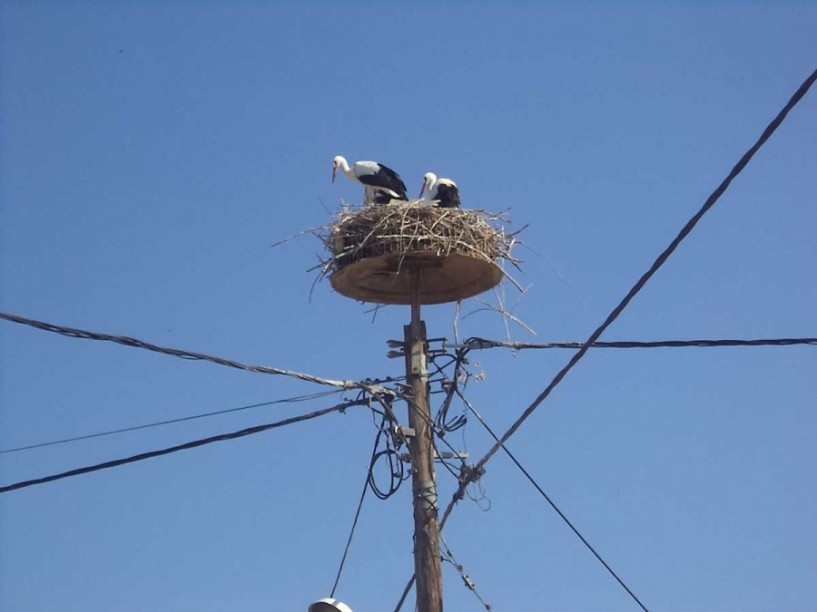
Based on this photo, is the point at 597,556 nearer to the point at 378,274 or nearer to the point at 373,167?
the point at 378,274

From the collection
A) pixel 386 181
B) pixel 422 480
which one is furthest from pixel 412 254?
pixel 386 181

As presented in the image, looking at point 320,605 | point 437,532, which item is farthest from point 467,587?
point 320,605

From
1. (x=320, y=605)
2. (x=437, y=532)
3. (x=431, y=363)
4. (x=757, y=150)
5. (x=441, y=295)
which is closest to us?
(x=757, y=150)

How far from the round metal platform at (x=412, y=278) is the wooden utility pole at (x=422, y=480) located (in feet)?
1.49

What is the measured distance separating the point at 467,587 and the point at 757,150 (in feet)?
13.2

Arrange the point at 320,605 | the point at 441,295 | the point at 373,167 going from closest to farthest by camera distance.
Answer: the point at 320,605 < the point at 441,295 < the point at 373,167

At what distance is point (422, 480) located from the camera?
9.23 m

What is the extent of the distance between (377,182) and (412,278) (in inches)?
138

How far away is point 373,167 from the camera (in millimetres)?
13945

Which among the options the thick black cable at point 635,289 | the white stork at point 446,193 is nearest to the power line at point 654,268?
the thick black cable at point 635,289

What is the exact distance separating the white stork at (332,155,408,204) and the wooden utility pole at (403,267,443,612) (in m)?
3.34

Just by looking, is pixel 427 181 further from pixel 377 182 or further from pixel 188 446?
pixel 188 446

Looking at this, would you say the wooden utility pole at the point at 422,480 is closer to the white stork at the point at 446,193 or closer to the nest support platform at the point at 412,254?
the nest support platform at the point at 412,254

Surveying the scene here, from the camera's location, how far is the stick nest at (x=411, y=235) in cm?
1011
